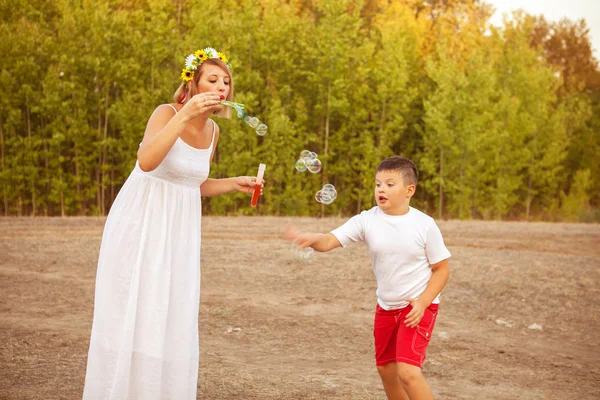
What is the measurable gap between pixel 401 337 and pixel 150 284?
4.19ft

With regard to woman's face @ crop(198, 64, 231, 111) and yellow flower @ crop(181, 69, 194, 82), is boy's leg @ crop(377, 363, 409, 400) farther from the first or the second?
yellow flower @ crop(181, 69, 194, 82)

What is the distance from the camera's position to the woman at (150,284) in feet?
12.4

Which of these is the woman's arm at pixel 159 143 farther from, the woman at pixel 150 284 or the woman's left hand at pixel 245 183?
the woman's left hand at pixel 245 183

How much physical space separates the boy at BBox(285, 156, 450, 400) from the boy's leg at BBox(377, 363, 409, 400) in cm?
2

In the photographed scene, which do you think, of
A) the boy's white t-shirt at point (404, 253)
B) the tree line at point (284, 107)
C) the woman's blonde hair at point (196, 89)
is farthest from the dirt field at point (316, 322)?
the tree line at point (284, 107)

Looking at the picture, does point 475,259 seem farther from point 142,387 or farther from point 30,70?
point 30,70

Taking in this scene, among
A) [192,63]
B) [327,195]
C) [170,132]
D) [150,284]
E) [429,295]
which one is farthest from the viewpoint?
[327,195]

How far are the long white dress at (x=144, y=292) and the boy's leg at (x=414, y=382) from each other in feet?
3.61

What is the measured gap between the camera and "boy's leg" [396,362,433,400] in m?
3.79

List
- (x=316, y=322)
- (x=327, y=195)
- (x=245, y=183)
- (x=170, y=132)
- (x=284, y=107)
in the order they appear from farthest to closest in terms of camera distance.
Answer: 1. (x=284, y=107)
2. (x=316, y=322)
3. (x=327, y=195)
4. (x=245, y=183)
5. (x=170, y=132)

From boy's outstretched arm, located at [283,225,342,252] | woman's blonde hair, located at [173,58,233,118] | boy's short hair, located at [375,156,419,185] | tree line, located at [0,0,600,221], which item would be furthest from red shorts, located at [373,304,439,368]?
tree line, located at [0,0,600,221]

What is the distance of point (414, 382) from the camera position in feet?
12.5

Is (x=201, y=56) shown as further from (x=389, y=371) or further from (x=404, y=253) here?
(x=389, y=371)

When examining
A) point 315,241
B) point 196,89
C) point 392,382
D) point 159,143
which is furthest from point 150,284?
point 392,382
